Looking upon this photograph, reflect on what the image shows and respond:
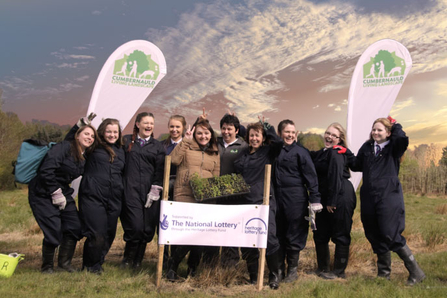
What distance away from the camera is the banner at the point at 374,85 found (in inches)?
333

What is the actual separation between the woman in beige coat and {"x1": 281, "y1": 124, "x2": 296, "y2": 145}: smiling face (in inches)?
41.8

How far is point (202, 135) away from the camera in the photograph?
5051 millimetres

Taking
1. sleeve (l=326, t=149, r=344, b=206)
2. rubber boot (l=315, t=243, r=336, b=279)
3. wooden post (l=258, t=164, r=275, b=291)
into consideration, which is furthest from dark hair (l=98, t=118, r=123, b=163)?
rubber boot (l=315, t=243, r=336, b=279)

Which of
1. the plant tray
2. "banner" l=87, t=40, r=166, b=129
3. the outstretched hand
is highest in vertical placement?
"banner" l=87, t=40, r=166, b=129

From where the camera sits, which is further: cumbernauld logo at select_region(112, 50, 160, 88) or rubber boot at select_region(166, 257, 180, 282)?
cumbernauld logo at select_region(112, 50, 160, 88)

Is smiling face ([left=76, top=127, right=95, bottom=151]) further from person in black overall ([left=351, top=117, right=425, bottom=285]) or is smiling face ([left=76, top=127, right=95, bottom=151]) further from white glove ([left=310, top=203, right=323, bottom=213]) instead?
person in black overall ([left=351, top=117, right=425, bottom=285])

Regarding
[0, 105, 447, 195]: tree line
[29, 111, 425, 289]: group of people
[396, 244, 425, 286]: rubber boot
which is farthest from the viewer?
[0, 105, 447, 195]: tree line

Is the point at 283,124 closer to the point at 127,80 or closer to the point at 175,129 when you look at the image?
the point at 175,129

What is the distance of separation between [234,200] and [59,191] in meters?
2.63

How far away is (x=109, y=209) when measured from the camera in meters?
5.36

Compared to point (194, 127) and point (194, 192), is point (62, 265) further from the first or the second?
point (194, 127)

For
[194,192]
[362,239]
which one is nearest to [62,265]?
[194,192]

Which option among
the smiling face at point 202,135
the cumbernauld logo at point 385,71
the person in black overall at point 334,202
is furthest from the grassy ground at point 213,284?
the cumbernauld logo at point 385,71

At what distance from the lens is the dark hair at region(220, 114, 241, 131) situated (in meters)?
5.16
